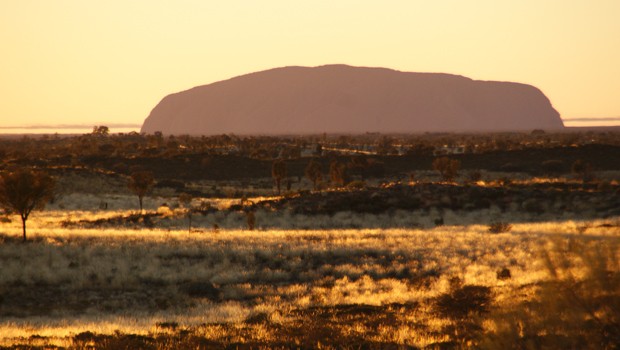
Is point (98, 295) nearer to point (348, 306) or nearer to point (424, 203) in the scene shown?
point (348, 306)

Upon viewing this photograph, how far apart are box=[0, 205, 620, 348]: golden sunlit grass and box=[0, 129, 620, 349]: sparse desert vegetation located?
8 centimetres

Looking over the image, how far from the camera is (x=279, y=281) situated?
23.6m

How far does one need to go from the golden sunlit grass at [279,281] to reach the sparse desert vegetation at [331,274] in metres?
0.08

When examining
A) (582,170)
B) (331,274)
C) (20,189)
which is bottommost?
(331,274)

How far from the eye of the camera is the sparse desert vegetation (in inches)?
405

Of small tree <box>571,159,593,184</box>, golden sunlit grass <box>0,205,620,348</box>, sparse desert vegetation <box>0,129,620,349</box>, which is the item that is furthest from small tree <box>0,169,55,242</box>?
small tree <box>571,159,593,184</box>

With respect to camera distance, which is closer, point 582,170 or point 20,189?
point 20,189

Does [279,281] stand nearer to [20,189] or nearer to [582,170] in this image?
[20,189]

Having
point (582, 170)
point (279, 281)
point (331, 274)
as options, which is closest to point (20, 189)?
point (279, 281)

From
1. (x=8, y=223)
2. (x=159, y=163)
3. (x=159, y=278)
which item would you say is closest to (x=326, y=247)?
(x=159, y=278)

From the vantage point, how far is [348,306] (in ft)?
58.2

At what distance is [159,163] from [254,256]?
6915 centimetres

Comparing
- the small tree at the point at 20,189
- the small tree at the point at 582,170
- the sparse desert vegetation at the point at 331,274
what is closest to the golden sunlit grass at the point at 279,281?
the sparse desert vegetation at the point at 331,274

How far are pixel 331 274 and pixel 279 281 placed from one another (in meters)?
1.97
